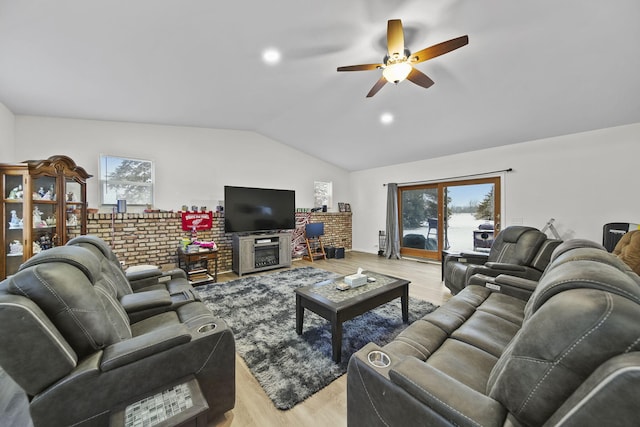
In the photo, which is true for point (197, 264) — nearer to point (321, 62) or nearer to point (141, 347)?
point (141, 347)

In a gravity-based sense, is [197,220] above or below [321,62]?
below

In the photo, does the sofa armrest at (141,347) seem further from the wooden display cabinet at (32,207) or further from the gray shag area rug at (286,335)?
the wooden display cabinet at (32,207)

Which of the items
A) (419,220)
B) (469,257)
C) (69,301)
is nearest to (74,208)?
(69,301)

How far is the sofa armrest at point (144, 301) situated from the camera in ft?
5.50

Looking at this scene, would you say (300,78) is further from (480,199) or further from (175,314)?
(480,199)

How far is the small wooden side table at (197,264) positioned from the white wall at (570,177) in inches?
191

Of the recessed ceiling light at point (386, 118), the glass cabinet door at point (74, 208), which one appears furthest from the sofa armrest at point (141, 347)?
the recessed ceiling light at point (386, 118)

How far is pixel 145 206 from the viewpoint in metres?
4.02

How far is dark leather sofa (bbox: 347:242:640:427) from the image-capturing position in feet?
1.86

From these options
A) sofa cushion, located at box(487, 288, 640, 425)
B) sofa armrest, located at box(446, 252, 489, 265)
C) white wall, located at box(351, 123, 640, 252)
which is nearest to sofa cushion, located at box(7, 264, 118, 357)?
sofa cushion, located at box(487, 288, 640, 425)

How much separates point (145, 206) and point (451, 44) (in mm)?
4634

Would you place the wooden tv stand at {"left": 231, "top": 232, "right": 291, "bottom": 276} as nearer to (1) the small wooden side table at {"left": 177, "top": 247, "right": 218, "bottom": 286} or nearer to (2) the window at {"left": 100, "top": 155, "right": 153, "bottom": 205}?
(1) the small wooden side table at {"left": 177, "top": 247, "right": 218, "bottom": 286}

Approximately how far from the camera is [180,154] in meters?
4.31

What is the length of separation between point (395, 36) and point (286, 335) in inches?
110
